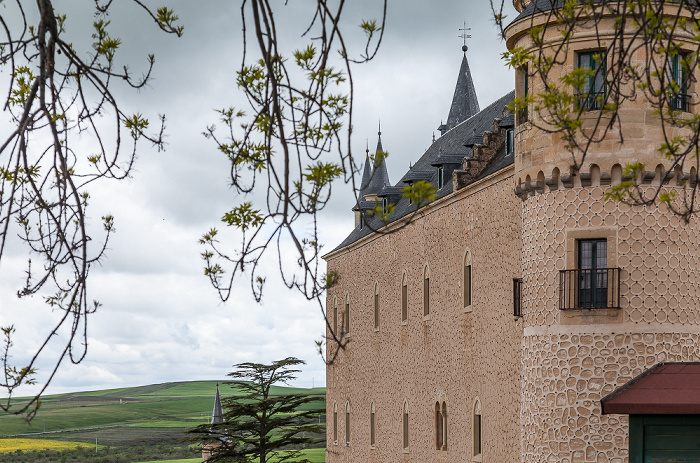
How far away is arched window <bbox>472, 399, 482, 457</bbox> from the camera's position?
2528cm

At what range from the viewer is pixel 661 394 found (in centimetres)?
1688

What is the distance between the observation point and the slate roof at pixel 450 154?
2673cm

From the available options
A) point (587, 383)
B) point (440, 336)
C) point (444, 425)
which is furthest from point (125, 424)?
point (587, 383)

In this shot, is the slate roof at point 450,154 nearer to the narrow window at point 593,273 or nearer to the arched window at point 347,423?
the narrow window at point 593,273

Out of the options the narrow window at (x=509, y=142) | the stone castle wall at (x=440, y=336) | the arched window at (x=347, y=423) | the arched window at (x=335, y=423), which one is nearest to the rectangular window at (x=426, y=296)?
the stone castle wall at (x=440, y=336)

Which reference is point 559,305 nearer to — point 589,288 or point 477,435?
point 589,288

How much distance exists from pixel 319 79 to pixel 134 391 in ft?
652

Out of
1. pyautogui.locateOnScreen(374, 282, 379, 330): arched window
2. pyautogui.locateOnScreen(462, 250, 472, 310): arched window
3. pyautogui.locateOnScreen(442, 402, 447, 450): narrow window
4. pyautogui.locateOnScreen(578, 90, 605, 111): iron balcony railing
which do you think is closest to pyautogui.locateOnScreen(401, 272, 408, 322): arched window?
pyautogui.locateOnScreen(374, 282, 379, 330): arched window

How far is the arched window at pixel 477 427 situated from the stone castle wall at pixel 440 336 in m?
0.22

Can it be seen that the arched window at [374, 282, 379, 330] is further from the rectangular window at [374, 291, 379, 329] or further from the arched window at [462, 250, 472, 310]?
the arched window at [462, 250, 472, 310]

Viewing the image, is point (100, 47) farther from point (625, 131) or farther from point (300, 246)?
point (625, 131)

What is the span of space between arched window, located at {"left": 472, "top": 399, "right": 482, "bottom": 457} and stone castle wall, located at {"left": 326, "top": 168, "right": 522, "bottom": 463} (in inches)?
8.9

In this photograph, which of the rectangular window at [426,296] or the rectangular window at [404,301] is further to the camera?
the rectangular window at [404,301]

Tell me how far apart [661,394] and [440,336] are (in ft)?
39.8
